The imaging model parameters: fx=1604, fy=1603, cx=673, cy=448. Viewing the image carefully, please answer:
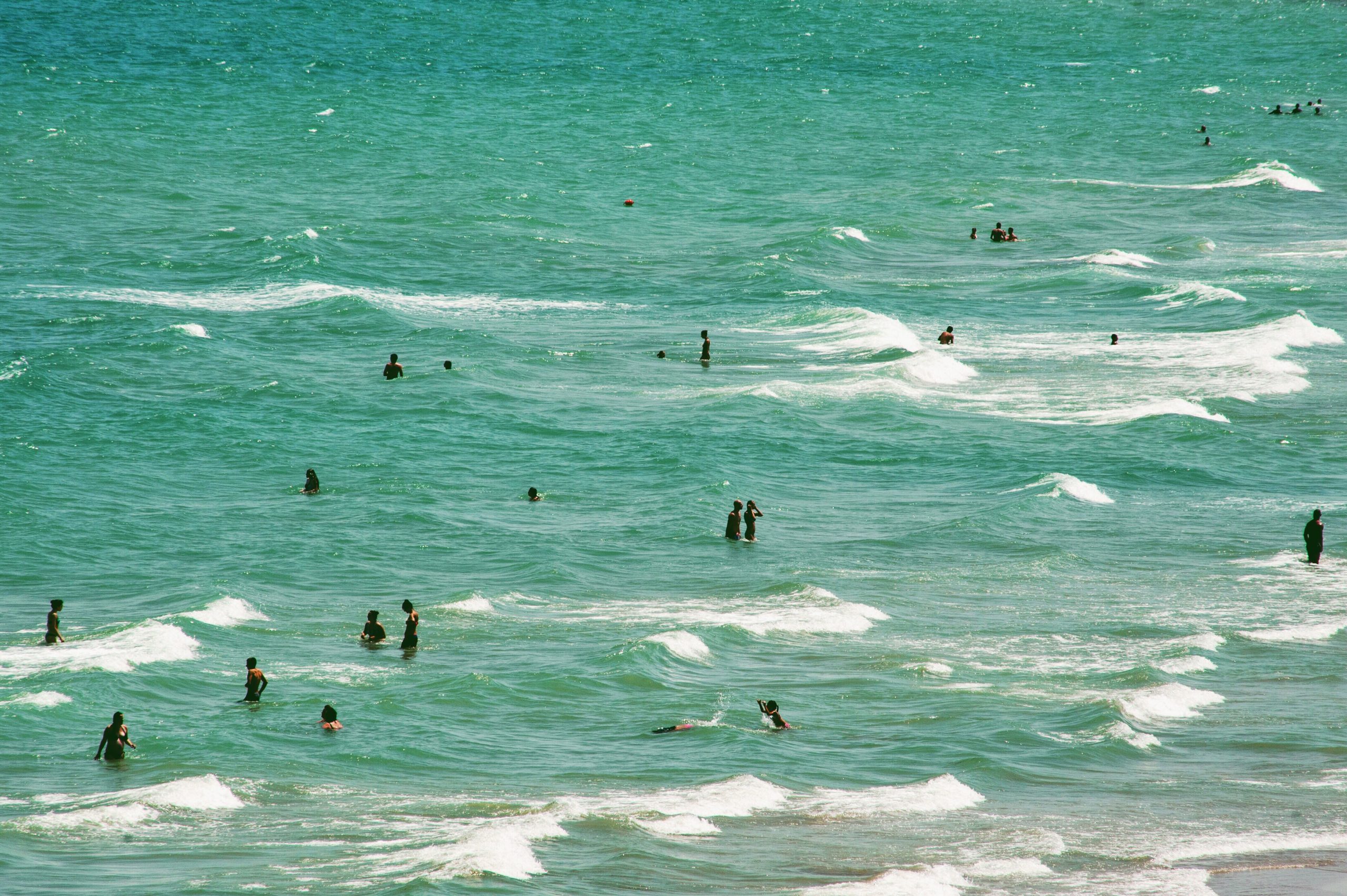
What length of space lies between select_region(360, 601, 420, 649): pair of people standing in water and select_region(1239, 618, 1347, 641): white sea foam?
14690 mm

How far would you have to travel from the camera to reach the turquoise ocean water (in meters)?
20.9

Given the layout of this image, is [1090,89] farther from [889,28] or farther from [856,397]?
[856,397]

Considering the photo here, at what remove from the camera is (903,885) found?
18234 millimetres

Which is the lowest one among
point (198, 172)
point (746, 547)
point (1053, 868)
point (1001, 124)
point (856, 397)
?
point (1053, 868)

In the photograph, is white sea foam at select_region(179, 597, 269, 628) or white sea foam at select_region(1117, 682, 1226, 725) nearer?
white sea foam at select_region(1117, 682, 1226, 725)

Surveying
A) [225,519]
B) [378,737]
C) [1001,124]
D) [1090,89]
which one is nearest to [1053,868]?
[378,737]

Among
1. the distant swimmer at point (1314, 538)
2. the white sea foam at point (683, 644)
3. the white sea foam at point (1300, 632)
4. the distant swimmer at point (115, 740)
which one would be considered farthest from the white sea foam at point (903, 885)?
the distant swimmer at point (1314, 538)

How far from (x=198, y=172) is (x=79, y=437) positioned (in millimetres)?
43309

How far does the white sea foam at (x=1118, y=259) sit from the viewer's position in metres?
62.6

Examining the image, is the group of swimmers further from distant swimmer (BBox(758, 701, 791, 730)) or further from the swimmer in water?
distant swimmer (BBox(758, 701, 791, 730))

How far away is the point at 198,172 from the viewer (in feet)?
269

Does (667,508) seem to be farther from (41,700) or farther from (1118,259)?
(1118,259)

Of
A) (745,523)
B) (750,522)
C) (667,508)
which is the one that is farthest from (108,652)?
(667,508)

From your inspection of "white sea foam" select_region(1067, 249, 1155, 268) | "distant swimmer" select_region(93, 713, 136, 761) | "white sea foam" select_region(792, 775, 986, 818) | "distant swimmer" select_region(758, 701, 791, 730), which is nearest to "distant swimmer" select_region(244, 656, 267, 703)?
"distant swimmer" select_region(93, 713, 136, 761)
